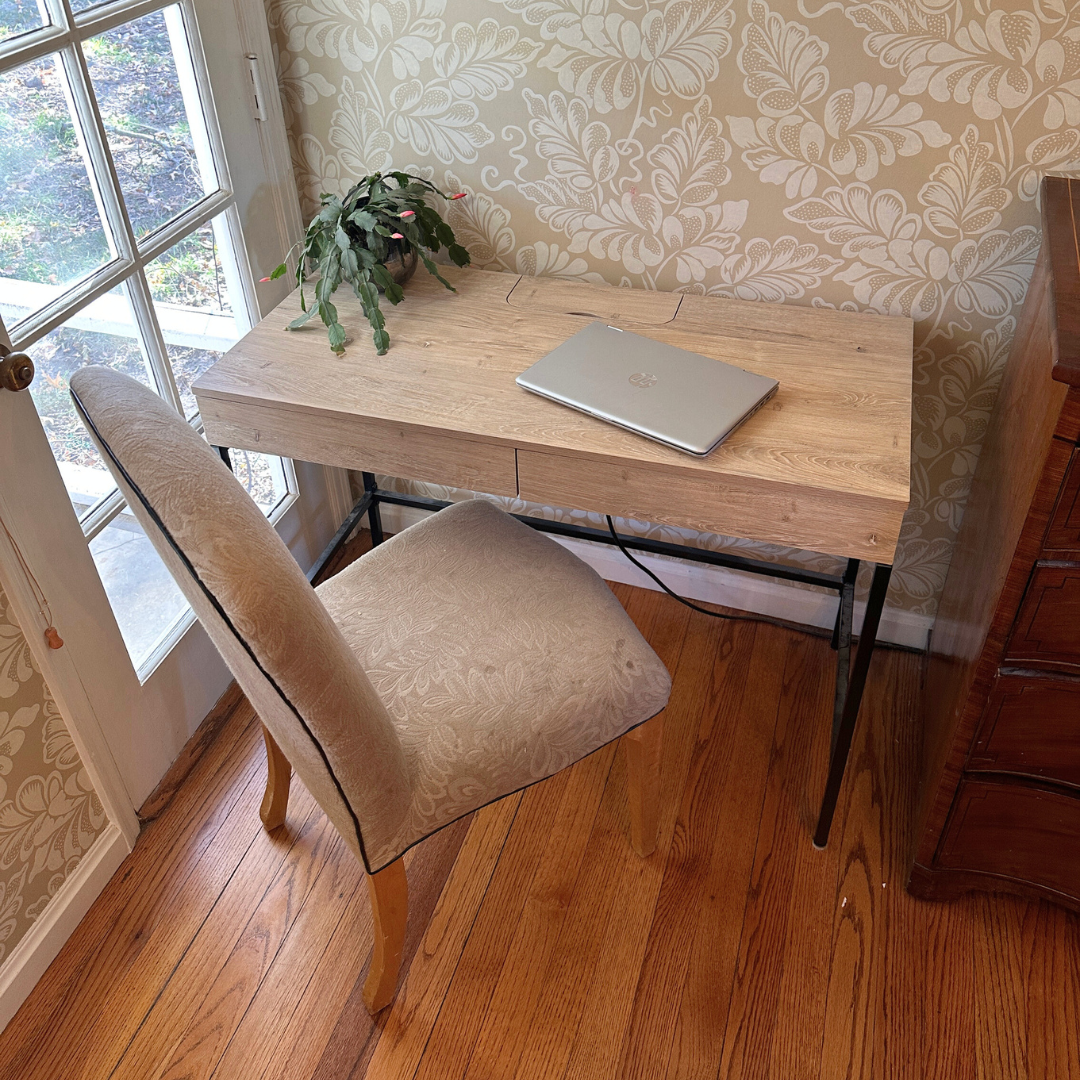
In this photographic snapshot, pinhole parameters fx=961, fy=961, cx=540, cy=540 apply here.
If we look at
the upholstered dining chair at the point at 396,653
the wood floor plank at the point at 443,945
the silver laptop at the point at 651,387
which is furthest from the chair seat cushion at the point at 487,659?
the wood floor plank at the point at 443,945

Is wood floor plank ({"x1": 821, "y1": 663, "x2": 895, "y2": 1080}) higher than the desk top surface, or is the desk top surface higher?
the desk top surface

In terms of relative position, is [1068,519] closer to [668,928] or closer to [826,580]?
[826,580]

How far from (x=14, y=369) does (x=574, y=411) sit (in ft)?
2.31

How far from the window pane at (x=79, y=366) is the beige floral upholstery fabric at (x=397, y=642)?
36 centimetres

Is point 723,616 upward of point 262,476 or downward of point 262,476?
downward

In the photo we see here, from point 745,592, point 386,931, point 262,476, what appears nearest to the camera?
point 386,931

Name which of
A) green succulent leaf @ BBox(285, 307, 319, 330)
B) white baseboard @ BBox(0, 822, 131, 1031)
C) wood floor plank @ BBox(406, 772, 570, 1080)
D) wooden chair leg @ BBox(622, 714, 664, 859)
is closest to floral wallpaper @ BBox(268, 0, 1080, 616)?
green succulent leaf @ BBox(285, 307, 319, 330)

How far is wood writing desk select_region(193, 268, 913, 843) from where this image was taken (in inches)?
47.9

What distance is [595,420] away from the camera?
1310 mm

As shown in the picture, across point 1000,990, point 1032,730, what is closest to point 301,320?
point 1032,730

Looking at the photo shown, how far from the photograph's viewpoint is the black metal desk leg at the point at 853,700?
1.27 meters

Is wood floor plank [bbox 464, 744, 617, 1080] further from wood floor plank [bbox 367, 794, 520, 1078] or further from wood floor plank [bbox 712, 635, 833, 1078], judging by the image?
wood floor plank [bbox 712, 635, 833, 1078]

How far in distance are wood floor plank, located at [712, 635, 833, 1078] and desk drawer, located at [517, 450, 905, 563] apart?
0.58 meters

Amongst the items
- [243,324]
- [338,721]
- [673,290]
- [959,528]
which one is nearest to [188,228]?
[243,324]
